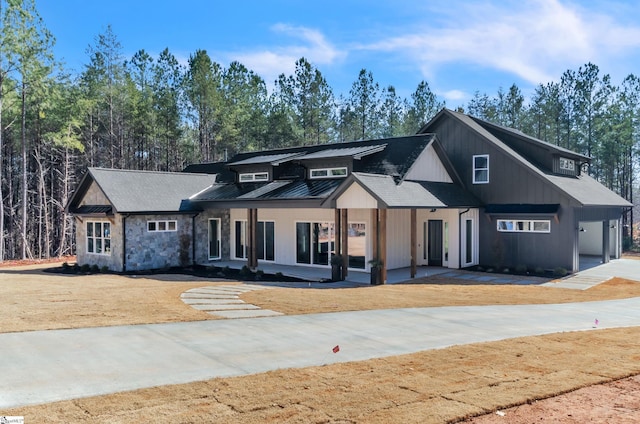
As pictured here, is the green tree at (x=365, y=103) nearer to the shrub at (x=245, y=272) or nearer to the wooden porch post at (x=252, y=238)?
the wooden porch post at (x=252, y=238)

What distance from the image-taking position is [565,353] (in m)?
7.16

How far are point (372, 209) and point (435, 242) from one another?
5.00 metres

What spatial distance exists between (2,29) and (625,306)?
30192 millimetres

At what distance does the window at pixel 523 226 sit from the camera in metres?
19.0

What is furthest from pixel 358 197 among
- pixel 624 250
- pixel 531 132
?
pixel 531 132

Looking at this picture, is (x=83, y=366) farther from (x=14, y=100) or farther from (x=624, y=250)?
(x=624, y=250)

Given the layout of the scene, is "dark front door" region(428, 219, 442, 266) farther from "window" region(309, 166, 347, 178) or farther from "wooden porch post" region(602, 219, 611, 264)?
"wooden porch post" region(602, 219, 611, 264)

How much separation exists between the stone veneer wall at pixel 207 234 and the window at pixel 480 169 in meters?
11.7

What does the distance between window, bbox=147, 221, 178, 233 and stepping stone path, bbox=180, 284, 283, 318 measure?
7.25 meters

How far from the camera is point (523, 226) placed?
19.5 meters

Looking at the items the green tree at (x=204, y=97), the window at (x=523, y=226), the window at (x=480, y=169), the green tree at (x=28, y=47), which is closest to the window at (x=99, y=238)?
the green tree at (x=28, y=47)

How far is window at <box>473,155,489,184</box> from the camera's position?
20.8 m

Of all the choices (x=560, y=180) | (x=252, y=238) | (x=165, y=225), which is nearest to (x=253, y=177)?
(x=252, y=238)

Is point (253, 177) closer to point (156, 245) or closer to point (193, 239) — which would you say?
point (193, 239)
